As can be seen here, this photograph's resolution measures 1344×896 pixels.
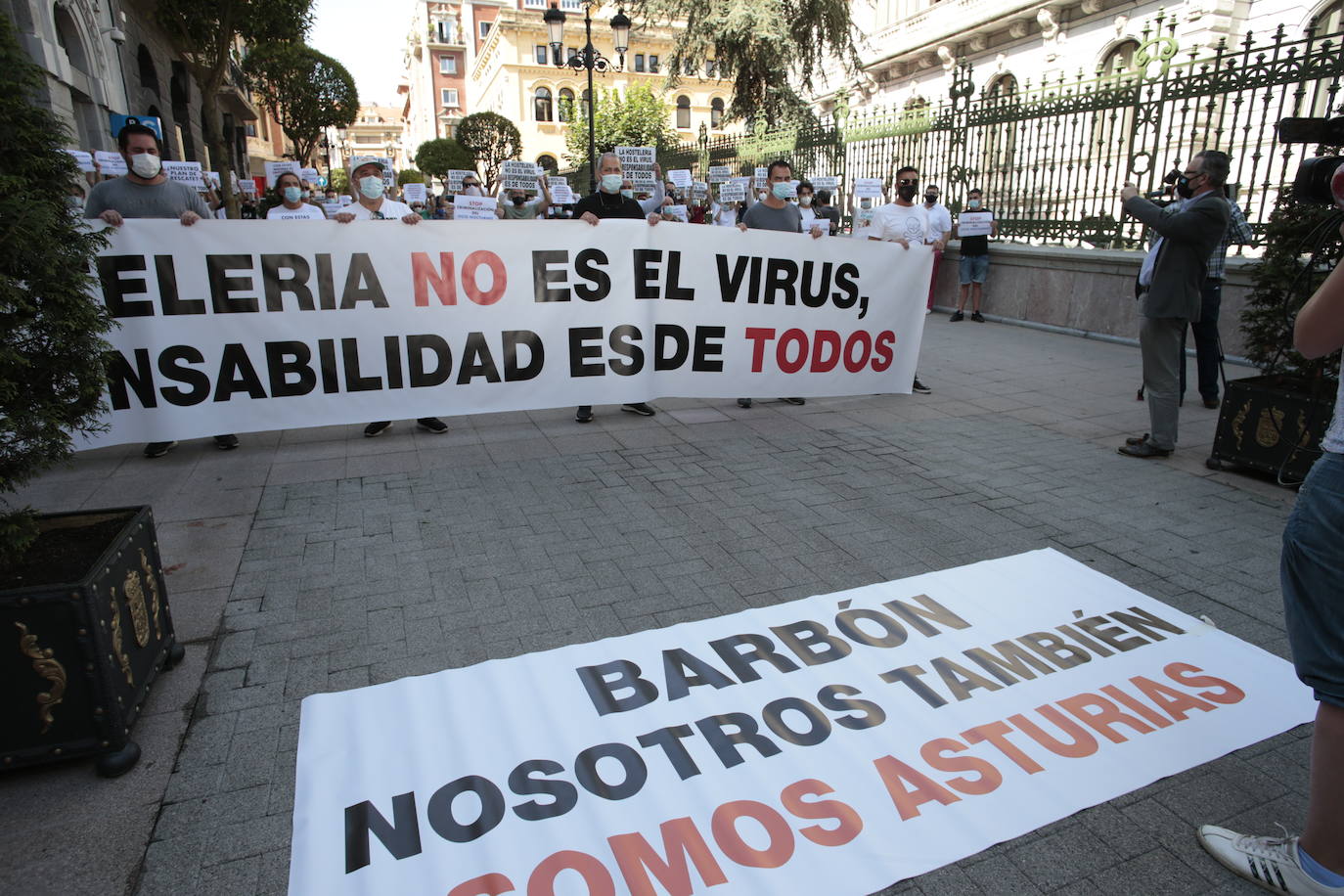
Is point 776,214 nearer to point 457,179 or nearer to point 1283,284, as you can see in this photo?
point 1283,284

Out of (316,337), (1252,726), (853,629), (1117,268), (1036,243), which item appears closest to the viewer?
(1252,726)

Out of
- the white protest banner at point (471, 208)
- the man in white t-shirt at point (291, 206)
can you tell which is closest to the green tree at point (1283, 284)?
the white protest banner at point (471, 208)

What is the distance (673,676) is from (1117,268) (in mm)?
9796

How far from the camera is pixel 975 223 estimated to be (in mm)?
11930

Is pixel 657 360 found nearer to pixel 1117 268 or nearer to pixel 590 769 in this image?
pixel 590 769

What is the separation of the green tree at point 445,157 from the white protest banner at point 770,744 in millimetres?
60120

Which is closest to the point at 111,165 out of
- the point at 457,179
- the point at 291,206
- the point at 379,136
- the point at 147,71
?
the point at 291,206

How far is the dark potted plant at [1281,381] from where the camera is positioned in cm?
501

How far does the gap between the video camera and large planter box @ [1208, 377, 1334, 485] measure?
257cm

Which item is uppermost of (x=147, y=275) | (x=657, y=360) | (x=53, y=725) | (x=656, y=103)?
(x=656, y=103)

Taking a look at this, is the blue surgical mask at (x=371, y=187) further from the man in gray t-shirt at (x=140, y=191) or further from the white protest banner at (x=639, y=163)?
the white protest banner at (x=639, y=163)

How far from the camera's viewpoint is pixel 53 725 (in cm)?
242

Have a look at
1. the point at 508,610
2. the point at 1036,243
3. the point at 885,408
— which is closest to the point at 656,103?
the point at 1036,243

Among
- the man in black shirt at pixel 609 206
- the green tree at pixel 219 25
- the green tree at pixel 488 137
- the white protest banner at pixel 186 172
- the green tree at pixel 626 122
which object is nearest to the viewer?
the man in black shirt at pixel 609 206
